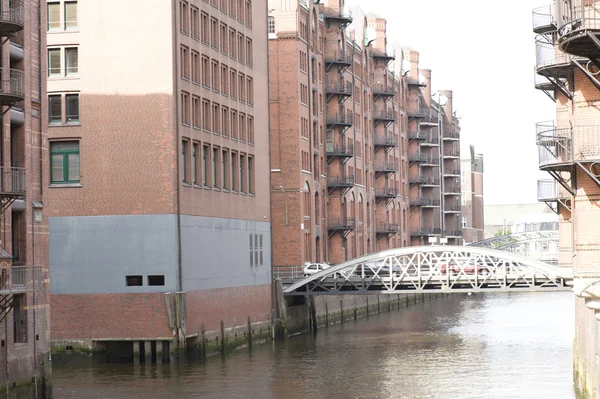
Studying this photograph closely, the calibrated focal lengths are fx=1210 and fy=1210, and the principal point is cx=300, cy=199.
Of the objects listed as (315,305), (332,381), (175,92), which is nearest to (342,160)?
(315,305)

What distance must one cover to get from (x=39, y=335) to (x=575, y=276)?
51.3 feet

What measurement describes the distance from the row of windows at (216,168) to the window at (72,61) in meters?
5.45

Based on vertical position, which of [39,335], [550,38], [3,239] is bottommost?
[39,335]

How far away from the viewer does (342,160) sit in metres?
83.8

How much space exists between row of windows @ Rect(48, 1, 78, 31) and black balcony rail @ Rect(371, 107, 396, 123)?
5055cm

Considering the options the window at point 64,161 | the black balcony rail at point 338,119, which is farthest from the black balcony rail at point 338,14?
the window at point 64,161

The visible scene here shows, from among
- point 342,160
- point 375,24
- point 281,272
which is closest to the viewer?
point 281,272

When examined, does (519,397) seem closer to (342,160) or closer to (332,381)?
(332,381)

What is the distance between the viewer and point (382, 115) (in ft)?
332

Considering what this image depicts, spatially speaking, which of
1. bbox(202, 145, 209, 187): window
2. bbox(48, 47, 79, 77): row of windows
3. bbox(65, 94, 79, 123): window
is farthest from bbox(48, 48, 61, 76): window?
bbox(202, 145, 209, 187): window

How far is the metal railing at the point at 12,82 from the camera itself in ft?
112

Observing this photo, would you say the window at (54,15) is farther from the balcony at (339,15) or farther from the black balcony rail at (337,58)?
the balcony at (339,15)

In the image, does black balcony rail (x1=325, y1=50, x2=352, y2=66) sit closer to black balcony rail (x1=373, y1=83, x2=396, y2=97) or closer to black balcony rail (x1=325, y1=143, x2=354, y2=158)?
black balcony rail (x1=325, y1=143, x2=354, y2=158)

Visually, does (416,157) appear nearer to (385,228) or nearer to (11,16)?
(385,228)
